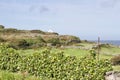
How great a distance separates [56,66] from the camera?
24812 millimetres

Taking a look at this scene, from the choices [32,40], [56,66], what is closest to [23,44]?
[32,40]

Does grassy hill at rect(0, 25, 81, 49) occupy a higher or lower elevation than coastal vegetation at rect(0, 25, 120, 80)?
higher

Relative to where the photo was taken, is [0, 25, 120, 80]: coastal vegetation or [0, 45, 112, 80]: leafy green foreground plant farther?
[0, 45, 112, 80]: leafy green foreground plant

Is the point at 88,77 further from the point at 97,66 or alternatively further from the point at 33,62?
the point at 33,62

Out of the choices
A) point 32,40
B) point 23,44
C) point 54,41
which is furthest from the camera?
point 54,41

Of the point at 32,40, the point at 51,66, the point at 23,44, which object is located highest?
the point at 32,40

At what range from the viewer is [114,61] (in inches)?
1249

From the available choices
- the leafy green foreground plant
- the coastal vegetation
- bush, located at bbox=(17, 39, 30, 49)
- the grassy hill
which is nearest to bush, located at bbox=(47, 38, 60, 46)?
the grassy hill

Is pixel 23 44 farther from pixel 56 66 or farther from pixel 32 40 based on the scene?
pixel 56 66

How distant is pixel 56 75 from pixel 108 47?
23086 millimetres

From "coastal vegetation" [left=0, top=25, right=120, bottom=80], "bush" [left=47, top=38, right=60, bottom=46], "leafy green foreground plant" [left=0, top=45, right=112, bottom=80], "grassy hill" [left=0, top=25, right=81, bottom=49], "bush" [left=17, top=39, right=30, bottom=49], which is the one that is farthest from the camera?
"bush" [left=47, top=38, right=60, bottom=46]

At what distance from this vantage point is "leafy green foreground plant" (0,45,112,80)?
2345 cm

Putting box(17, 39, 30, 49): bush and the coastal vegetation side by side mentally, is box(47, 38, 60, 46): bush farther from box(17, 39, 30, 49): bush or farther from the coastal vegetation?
the coastal vegetation

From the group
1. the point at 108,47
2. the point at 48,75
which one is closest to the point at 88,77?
the point at 48,75
